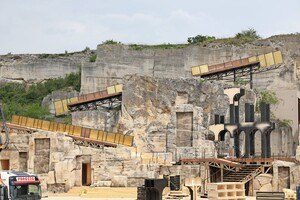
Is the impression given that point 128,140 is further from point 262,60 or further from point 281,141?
point 262,60

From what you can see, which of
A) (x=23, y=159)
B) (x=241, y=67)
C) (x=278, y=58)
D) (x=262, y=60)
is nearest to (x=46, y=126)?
(x=23, y=159)

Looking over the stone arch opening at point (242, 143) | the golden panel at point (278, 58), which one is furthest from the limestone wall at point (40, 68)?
the stone arch opening at point (242, 143)

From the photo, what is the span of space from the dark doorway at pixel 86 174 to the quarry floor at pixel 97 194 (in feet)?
8.88

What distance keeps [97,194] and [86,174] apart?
6155mm

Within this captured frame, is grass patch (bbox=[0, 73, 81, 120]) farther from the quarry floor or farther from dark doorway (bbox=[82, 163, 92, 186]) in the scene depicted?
the quarry floor

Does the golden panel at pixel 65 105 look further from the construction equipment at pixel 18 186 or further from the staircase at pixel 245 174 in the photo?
the construction equipment at pixel 18 186

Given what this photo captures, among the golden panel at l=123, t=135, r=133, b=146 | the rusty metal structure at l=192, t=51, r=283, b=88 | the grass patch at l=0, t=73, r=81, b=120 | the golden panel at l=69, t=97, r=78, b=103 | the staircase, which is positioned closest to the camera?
the staircase

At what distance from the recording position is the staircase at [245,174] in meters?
37.6

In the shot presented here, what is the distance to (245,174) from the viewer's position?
1507 inches

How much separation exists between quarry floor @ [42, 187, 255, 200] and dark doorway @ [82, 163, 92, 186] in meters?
2.71

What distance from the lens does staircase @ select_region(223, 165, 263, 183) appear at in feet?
123

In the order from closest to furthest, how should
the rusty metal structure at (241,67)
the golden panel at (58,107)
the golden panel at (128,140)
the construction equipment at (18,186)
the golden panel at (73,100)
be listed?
the construction equipment at (18,186) < the golden panel at (128,140) < the golden panel at (73,100) < the golden panel at (58,107) < the rusty metal structure at (241,67)

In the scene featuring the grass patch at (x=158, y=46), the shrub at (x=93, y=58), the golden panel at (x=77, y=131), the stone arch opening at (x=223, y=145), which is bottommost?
the stone arch opening at (x=223, y=145)

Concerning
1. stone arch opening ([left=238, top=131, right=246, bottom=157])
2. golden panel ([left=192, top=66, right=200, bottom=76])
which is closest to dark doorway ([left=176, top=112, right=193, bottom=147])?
stone arch opening ([left=238, top=131, right=246, bottom=157])
